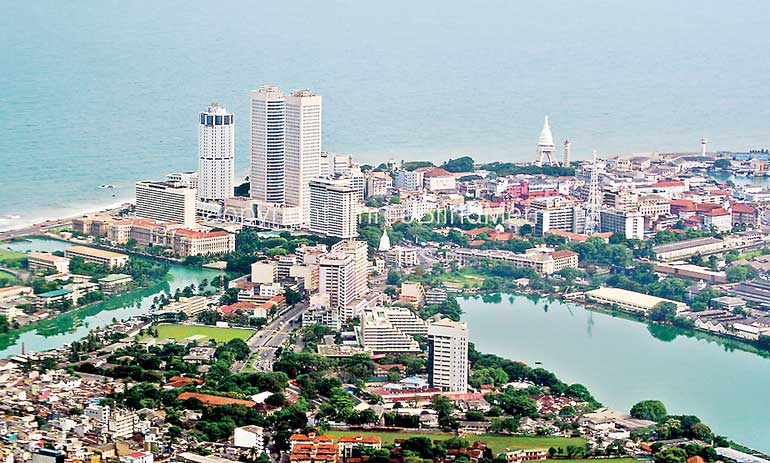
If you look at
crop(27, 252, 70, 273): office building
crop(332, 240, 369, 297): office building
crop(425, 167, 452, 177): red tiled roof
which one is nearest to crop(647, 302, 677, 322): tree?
crop(332, 240, 369, 297): office building

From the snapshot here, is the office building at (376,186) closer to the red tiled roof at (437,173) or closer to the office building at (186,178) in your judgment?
the red tiled roof at (437,173)

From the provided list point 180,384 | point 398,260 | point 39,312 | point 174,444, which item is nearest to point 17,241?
point 39,312

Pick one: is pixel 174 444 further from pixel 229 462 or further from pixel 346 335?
pixel 346 335

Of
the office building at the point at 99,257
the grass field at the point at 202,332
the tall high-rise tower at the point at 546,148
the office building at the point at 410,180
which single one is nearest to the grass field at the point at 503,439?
the grass field at the point at 202,332

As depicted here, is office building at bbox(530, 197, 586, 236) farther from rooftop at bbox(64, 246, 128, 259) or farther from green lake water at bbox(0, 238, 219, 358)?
rooftop at bbox(64, 246, 128, 259)

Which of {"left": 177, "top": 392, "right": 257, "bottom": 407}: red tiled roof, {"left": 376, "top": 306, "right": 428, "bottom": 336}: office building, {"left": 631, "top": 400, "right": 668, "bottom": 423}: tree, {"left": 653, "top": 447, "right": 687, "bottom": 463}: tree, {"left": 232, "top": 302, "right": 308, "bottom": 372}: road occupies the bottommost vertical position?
{"left": 653, "top": 447, "right": 687, "bottom": 463}: tree

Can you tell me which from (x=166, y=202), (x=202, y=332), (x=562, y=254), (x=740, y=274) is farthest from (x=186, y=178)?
(x=740, y=274)
